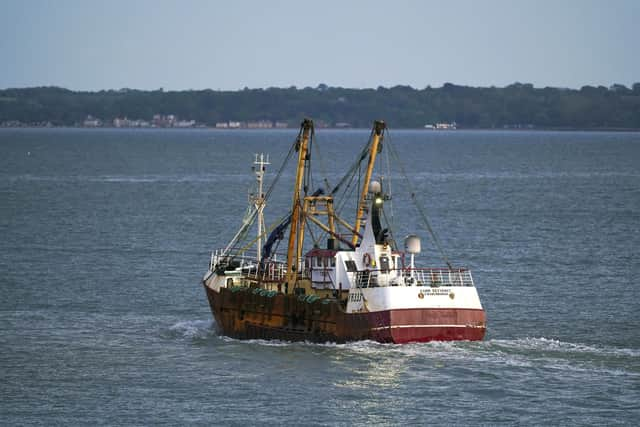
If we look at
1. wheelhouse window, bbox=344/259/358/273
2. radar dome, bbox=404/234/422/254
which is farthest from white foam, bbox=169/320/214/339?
radar dome, bbox=404/234/422/254

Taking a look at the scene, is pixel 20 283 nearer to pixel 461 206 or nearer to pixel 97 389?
pixel 97 389

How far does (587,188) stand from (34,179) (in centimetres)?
7023

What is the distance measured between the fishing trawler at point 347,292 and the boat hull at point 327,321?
0.04 m

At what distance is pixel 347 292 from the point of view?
6469 cm

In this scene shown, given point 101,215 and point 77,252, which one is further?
point 101,215

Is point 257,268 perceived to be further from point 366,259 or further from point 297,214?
point 366,259

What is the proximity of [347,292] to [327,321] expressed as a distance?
6.19 feet

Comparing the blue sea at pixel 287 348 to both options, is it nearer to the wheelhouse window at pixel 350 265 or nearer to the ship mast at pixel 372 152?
the wheelhouse window at pixel 350 265

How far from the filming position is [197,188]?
176 meters

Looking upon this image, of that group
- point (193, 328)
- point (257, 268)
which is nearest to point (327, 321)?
point (257, 268)

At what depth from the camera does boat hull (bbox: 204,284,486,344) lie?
61.8m

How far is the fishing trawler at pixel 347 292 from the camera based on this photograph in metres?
61.9

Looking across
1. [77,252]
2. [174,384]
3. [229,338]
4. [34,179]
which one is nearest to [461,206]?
[77,252]

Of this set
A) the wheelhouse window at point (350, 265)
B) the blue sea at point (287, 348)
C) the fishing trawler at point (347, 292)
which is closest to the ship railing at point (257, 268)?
the fishing trawler at point (347, 292)
